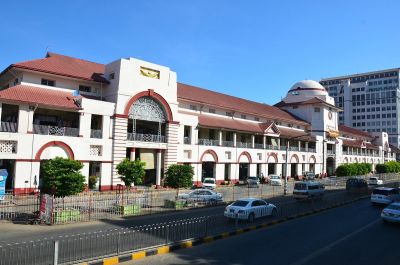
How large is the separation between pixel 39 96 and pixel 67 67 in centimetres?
664

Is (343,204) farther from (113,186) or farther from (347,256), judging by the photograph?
(113,186)

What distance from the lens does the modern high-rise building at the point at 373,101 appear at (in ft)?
466

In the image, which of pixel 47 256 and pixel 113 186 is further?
pixel 113 186

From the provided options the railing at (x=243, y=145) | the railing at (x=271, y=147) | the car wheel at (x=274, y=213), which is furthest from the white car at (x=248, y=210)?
the railing at (x=271, y=147)

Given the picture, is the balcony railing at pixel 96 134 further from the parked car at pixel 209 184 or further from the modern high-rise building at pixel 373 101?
the modern high-rise building at pixel 373 101

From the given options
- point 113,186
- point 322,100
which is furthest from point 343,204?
point 322,100

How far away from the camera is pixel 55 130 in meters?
35.0

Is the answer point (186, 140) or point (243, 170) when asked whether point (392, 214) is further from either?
point (243, 170)

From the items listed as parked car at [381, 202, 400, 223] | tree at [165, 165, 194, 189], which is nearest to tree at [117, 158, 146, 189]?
tree at [165, 165, 194, 189]

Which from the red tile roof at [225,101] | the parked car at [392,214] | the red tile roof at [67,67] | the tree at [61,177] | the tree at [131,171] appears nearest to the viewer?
the parked car at [392,214]

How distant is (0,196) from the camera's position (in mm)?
26859

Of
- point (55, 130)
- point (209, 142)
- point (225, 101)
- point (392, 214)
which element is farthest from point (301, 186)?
point (225, 101)

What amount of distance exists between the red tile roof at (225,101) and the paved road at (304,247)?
31.0 meters

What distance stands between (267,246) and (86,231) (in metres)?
9.29
